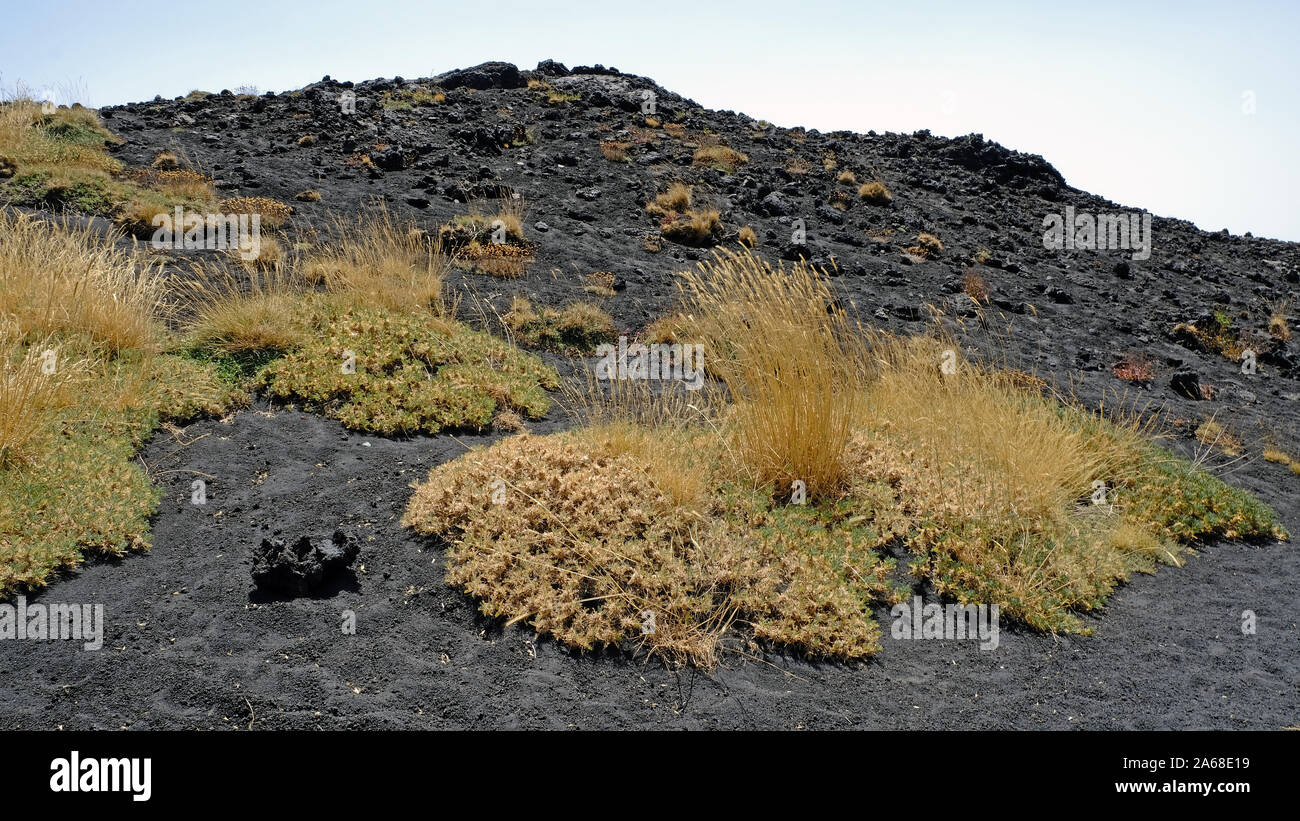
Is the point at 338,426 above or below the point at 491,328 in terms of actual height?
below

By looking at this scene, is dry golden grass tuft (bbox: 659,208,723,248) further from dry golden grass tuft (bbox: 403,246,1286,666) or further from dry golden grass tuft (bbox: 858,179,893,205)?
dry golden grass tuft (bbox: 403,246,1286,666)

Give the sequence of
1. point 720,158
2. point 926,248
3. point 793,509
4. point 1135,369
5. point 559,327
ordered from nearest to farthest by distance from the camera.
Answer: point 793,509 < point 559,327 < point 1135,369 < point 926,248 < point 720,158

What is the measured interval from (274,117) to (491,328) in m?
13.2

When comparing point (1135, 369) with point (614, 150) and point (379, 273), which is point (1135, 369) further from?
point (614, 150)

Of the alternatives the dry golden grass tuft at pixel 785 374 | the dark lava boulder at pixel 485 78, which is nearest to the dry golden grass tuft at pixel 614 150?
the dark lava boulder at pixel 485 78

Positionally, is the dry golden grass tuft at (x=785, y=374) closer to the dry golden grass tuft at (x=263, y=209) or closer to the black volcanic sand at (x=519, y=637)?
the black volcanic sand at (x=519, y=637)

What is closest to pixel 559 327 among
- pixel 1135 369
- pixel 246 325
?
pixel 246 325

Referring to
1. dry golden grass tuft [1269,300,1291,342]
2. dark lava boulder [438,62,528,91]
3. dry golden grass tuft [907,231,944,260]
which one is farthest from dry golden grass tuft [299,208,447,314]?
dark lava boulder [438,62,528,91]

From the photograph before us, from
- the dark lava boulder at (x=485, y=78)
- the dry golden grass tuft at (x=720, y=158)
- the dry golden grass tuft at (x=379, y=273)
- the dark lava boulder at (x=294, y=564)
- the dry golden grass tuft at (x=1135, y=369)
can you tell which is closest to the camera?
the dark lava boulder at (x=294, y=564)

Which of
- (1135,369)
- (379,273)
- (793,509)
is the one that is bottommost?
(793,509)
